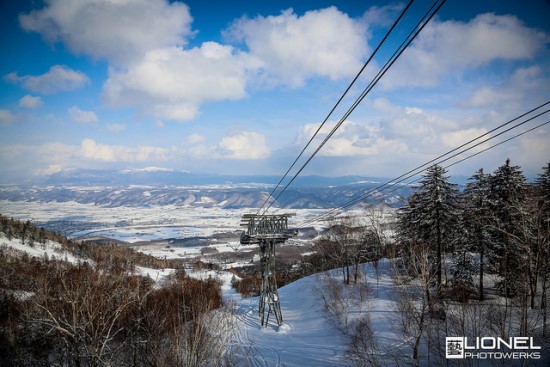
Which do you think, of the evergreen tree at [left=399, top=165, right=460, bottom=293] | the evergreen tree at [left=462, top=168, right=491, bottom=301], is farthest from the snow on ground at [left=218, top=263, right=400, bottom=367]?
the evergreen tree at [left=462, top=168, right=491, bottom=301]

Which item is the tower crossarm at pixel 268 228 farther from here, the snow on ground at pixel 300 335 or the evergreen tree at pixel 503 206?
the evergreen tree at pixel 503 206

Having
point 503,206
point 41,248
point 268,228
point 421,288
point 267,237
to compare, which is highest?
A: point 503,206

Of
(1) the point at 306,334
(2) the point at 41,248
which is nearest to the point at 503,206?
(1) the point at 306,334

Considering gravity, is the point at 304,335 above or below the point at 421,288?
below

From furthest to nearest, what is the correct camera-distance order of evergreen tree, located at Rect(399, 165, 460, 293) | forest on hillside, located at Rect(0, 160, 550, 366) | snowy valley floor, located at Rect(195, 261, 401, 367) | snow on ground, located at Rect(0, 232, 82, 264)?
snow on ground, located at Rect(0, 232, 82, 264) < evergreen tree, located at Rect(399, 165, 460, 293) < snowy valley floor, located at Rect(195, 261, 401, 367) < forest on hillside, located at Rect(0, 160, 550, 366)

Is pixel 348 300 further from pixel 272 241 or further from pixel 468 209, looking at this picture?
pixel 468 209

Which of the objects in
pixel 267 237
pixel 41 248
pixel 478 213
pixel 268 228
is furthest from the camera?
pixel 41 248

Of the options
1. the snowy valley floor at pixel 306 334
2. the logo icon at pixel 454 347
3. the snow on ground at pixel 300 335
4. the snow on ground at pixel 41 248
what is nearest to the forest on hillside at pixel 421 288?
the snowy valley floor at pixel 306 334

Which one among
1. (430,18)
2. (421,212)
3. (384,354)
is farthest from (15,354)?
(421,212)

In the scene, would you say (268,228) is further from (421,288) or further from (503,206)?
(503,206)

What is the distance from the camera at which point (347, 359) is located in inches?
656

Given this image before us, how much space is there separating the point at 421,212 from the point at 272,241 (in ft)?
52.7

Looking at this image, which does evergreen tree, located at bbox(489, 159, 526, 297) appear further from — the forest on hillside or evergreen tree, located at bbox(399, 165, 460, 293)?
evergreen tree, located at bbox(399, 165, 460, 293)

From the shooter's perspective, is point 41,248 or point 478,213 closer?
point 478,213
